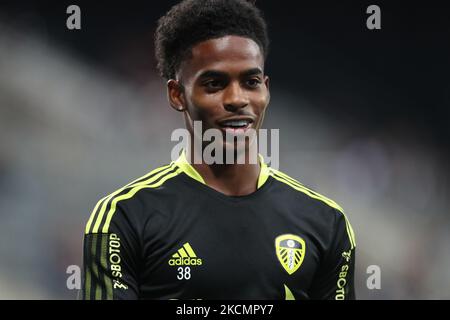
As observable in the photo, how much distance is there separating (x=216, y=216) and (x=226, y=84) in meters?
0.44

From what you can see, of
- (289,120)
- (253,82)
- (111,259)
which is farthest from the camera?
(289,120)

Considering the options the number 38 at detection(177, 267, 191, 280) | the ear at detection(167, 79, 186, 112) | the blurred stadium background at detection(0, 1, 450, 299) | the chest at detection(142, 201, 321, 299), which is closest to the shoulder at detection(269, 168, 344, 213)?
the chest at detection(142, 201, 321, 299)

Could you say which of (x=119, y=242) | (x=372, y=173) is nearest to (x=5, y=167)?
(x=372, y=173)

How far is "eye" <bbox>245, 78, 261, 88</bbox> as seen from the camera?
221 cm

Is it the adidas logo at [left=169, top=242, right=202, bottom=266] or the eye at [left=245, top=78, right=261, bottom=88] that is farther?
the eye at [left=245, top=78, right=261, bottom=88]

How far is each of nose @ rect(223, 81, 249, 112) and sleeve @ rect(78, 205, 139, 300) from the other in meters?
0.49

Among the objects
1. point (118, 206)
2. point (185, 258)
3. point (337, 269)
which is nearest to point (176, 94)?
point (118, 206)

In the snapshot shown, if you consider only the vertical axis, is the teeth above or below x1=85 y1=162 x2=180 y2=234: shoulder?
above

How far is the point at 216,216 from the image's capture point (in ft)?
7.28

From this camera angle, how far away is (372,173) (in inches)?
200

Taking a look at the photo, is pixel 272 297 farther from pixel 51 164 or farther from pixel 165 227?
pixel 51 164

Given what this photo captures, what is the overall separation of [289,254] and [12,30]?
11.7 feet

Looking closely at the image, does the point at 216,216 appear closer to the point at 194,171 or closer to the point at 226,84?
the point at 194,171

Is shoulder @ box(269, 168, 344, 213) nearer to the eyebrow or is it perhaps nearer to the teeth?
the teeth
